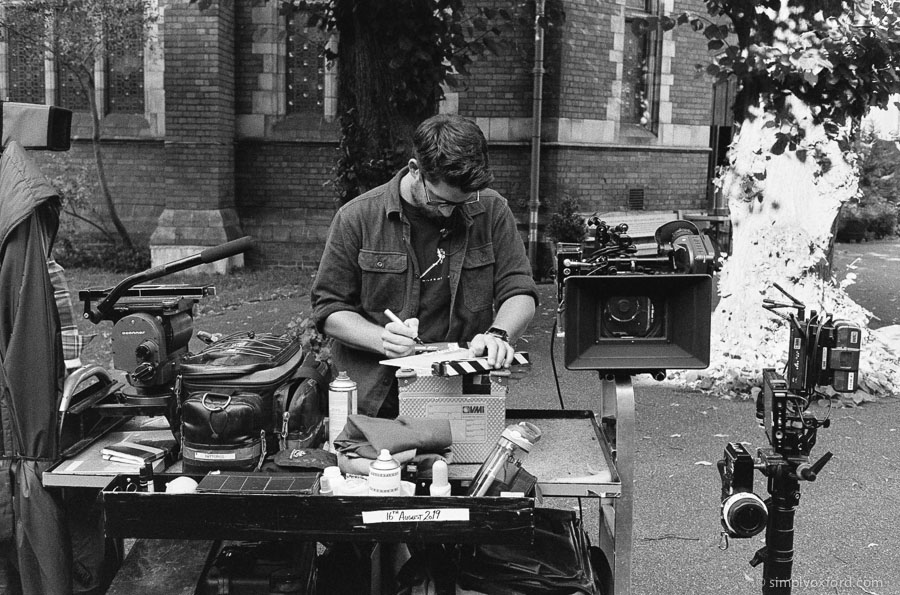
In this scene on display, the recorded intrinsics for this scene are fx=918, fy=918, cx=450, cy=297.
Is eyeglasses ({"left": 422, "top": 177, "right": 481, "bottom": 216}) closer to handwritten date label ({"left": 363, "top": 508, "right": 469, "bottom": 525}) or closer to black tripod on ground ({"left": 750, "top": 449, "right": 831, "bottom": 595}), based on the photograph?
handwritten date label ({"left": 363, "top": 508, "right": 469, "bottom": 525})

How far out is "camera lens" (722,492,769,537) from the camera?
295 centimetres

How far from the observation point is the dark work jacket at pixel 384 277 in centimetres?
350

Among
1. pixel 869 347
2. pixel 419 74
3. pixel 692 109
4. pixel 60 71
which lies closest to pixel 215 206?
pixel 60 71

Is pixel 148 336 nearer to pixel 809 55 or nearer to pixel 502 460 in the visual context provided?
pixel 502 460

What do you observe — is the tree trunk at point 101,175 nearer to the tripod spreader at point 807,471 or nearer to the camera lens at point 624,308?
the camera lens at point 624,308

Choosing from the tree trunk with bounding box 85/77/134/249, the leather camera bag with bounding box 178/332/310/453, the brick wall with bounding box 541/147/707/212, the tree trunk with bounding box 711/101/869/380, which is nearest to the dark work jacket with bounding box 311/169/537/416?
the leather camera bag with bounding box 178/332/310/453

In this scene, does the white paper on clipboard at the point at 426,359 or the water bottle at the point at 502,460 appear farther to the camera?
the white paper on clipboard at the point at 426,359

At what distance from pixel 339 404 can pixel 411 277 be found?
1.97 feet

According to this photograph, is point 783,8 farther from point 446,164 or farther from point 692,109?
point 692,109

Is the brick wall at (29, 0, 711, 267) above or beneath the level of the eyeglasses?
above

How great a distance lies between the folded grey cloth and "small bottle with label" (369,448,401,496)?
8 centimetres

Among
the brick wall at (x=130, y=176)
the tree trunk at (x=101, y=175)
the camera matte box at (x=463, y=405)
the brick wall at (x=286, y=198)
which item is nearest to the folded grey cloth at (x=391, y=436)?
the camera matte box at (x=463, y=405)

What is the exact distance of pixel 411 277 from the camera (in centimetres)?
351

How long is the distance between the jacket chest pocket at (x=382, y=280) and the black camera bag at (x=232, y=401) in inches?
14.5
